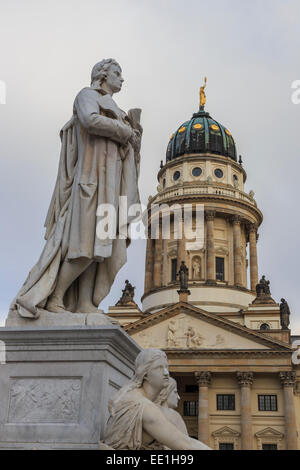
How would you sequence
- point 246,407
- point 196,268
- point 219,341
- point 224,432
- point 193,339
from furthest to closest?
point 196,268 → point 193,339 → point 219,341 → point 224,432 → point 246,407

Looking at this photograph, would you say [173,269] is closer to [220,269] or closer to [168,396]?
[220,269]

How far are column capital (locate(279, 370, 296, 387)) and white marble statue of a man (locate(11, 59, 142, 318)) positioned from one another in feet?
Answer: 131

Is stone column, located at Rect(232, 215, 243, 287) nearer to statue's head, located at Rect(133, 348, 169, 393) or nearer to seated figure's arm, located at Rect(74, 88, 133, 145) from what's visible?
seated figure's arm, located at Rect(74, 88, 133, 145)

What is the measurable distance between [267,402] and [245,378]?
291cm

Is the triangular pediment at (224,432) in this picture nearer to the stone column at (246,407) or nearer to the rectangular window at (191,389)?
the stone column at (246,407)

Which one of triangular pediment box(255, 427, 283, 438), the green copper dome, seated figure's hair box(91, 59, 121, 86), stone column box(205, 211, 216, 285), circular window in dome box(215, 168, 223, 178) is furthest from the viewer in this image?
the green copper dome

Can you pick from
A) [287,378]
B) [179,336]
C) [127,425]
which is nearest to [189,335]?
[179,336]

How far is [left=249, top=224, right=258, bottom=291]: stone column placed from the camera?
54562 millimetres

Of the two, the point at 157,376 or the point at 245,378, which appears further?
the point at 245,378

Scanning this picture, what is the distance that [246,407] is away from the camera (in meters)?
42.3

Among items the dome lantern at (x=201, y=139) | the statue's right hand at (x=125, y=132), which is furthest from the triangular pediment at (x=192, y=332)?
the statue's right hand at (x=125, y=132)

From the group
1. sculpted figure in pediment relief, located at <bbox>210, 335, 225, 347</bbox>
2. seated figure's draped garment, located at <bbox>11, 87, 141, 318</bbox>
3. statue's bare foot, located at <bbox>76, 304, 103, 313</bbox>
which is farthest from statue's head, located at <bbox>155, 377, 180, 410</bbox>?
sculpted figure in pediment relief, located at <bbox>210, 335, 225, 347</bbox>

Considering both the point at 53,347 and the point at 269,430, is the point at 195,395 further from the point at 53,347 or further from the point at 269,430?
the point at 53,347

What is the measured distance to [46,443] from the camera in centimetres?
383
